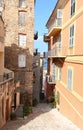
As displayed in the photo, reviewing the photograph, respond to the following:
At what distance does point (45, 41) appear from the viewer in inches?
1705

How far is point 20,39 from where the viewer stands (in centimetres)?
3416

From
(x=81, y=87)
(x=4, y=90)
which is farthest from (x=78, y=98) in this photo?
(x=4, y=90)

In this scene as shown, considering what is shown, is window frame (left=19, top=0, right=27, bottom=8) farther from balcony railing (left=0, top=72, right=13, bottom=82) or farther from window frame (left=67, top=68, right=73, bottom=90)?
window frame (left=67, top=68, right=73, bottom=90)

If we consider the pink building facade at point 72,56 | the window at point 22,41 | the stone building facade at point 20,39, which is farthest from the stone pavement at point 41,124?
the window at point 22,41

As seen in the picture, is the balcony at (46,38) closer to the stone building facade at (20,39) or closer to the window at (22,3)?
the stone building facade at (20,39)

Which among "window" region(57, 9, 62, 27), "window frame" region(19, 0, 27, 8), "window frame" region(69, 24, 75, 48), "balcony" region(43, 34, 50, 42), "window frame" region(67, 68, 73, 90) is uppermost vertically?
"window frame" region(19, 0, 27, 8)

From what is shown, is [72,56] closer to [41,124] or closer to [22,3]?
[41,124]

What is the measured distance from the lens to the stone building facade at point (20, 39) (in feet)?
111

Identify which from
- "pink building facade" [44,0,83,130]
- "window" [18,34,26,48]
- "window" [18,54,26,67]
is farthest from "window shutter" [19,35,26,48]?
"pink building facade" [44,0,83,130]

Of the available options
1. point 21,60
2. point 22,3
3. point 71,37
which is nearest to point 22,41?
point 21,60

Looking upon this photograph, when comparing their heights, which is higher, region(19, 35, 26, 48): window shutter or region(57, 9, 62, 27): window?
region(57, 9, 62, 27): window

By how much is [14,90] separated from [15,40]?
766cm

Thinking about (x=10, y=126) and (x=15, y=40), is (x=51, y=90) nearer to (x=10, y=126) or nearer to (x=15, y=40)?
(x=15, y=40)

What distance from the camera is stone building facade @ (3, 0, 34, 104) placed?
33.9m
